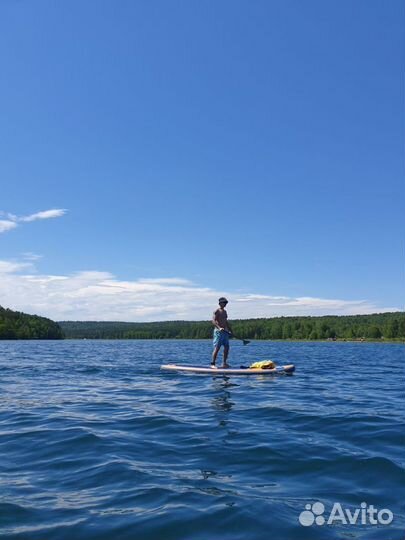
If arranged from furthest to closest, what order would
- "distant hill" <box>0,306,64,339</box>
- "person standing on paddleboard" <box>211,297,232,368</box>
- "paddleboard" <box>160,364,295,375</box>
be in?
1. "distant hill" <box>0,306,64,339</box>
2. "person standing on paddleboard" <box>211,297,232,368</box>
3. "paddleboard" <box>160,364,295,375</box>

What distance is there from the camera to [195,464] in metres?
6.46

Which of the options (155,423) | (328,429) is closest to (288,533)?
(328,429)

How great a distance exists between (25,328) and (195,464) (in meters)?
124

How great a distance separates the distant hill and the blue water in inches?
4363

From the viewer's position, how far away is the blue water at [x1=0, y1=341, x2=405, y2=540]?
4629 mm

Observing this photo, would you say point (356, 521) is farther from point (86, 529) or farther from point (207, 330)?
point (207, 330)

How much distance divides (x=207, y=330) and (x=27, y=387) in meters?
149

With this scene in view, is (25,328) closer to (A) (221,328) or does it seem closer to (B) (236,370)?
(A) (221,328)

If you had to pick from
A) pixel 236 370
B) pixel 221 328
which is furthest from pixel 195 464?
pixel 221 328

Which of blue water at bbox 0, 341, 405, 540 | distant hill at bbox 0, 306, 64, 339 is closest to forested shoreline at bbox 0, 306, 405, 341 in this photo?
distant hill at bbox 0, 306, 64, 339

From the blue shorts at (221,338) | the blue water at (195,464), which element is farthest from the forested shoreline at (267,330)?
the blue water at (195,464)

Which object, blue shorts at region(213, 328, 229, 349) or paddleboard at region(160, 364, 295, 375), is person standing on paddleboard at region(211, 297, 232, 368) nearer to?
blue shorts at region(213, 328, 229, 349)

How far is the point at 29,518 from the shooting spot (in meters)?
4.77

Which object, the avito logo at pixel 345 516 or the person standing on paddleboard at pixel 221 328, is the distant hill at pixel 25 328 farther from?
the avito logo at pixel 345 516
